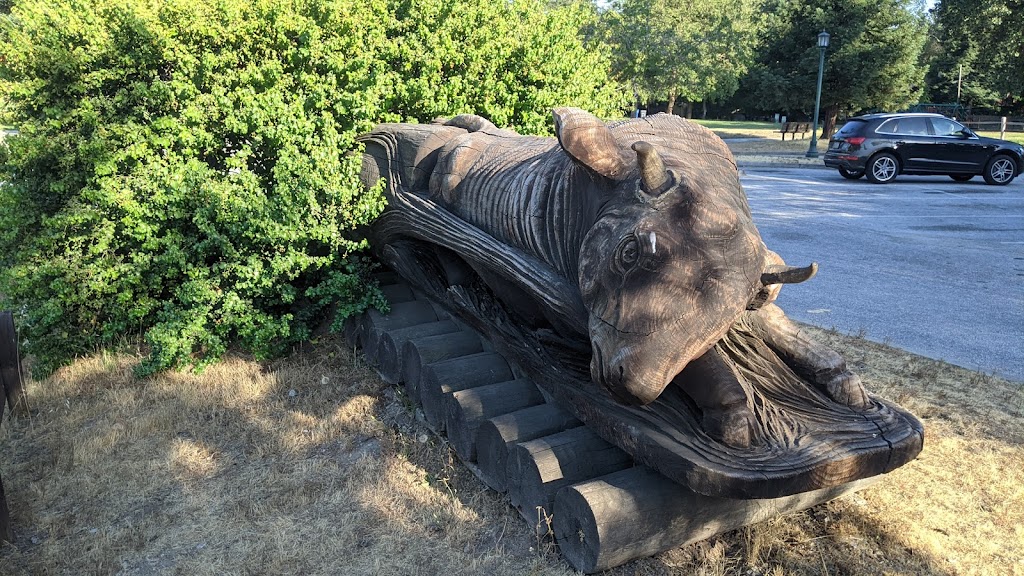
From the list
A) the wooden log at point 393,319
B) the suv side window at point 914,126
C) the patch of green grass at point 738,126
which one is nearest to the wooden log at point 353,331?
the wooden log at point 393,319

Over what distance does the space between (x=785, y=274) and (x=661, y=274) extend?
451mm

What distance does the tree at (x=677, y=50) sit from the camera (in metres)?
26.1

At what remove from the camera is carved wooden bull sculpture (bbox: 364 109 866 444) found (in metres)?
2.46

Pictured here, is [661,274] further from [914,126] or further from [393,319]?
[914,126]

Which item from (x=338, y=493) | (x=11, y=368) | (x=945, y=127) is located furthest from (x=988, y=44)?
(x=11, y=368)

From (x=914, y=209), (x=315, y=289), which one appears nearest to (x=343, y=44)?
(x=315, y=289)

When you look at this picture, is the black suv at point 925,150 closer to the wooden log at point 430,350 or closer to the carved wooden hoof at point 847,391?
the wooden log at point 430,350

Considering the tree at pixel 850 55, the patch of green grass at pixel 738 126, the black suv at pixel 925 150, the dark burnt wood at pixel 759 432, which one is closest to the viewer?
the dark burnt wood at pixel 759 432

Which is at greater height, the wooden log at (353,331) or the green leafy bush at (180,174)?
the green leafy bush at (180,174)

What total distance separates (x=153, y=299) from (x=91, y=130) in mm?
1214

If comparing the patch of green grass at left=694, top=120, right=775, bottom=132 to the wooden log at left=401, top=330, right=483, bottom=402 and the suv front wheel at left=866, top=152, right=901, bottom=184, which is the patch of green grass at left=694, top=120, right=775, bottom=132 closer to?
the suv front wheel at left=866, top=152, right=901, bottom=184

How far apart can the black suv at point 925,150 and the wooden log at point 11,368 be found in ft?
50.7

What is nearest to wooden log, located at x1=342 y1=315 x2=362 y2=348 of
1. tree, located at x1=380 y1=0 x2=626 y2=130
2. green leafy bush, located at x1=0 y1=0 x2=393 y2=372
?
green leafy bush, located at x1=0 y1=0 x2=393 y2=372

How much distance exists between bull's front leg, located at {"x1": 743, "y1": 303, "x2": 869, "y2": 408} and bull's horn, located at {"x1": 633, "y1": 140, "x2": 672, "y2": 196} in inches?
Result: 35.3
